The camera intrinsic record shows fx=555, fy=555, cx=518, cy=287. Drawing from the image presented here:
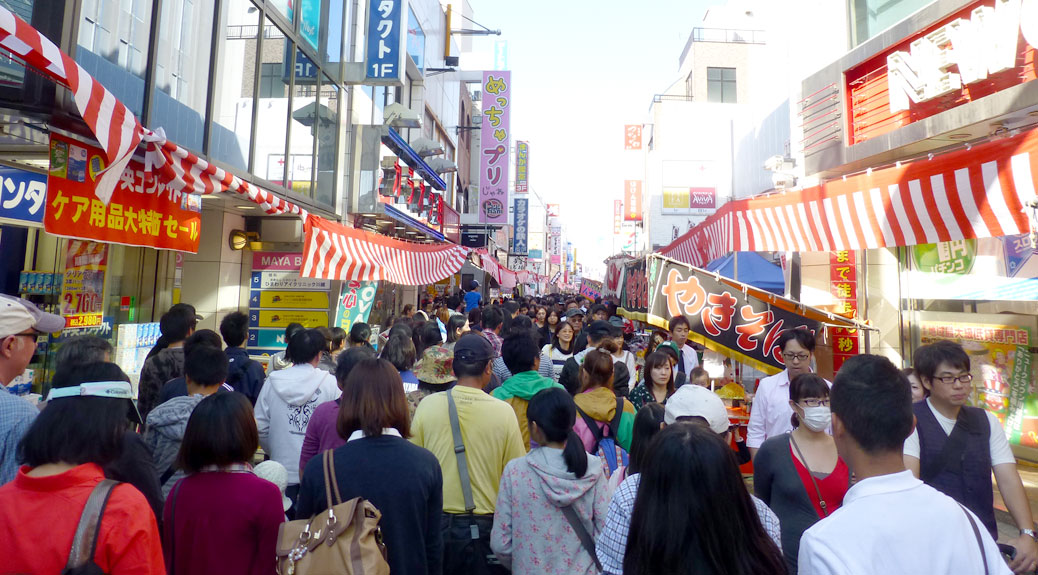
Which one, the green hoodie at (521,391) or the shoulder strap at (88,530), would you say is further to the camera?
the green hoodie at (521,391)

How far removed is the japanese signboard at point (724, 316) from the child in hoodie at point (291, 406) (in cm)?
464

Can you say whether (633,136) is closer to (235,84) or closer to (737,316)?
(235,84)

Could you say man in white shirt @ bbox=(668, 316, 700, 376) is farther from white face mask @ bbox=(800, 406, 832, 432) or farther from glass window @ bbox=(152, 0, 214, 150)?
glass window @ bbox=(152, 0, 214, 150)

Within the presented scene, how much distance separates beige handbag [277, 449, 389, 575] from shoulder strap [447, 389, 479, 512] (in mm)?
933

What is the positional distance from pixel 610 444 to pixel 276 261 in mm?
8462

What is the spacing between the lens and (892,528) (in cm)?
166

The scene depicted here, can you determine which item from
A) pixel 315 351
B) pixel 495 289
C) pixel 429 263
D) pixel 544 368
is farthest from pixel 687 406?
pixel 495 289

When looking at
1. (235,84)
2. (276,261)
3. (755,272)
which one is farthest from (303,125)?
(755,272)

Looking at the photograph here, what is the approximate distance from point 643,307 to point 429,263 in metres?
5.06

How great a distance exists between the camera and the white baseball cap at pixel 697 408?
3.34m

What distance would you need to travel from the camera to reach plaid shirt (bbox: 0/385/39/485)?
8.41 ft

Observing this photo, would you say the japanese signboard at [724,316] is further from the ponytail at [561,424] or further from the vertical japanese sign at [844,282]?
the ponytail at [561,424]

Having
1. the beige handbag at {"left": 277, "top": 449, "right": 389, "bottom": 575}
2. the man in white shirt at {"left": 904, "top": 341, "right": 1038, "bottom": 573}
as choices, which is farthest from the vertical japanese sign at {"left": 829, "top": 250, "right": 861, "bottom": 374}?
the beige handbag at {"left": 277, "top": 449, "right": 389, "bottom": 575}

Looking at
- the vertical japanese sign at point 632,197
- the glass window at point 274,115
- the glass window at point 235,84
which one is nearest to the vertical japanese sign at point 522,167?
the vertical japanese sign at point 632,197
